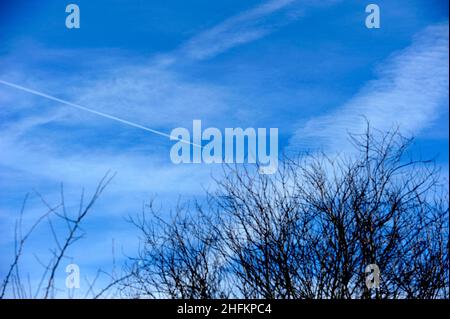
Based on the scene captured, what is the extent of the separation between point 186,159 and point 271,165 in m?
0.69

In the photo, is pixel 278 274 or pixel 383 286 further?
pixel 278 274

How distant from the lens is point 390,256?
437cm
